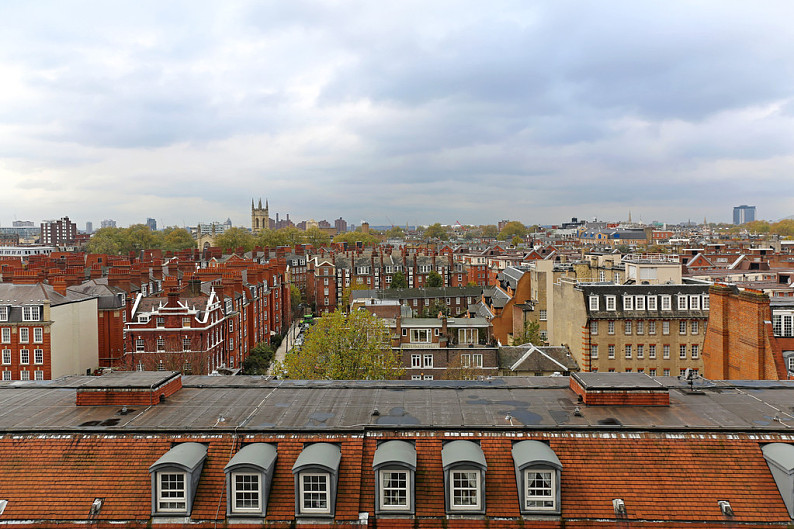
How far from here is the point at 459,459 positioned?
1340cm

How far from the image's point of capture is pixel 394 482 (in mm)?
13672

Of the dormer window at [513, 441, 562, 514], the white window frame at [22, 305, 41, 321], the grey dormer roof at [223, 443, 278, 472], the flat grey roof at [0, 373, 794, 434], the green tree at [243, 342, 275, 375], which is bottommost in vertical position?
the green tree at [243, 342, 275, 375]

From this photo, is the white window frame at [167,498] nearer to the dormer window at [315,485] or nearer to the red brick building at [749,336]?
the dormer window at [315,485]

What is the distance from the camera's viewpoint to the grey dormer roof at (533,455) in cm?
1327

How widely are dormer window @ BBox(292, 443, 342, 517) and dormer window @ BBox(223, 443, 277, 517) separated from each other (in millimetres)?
809

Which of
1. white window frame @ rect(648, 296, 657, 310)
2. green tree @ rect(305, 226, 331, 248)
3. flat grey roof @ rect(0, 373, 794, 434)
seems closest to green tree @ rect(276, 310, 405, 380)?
flat grey roof @ rect(0, 373, 794, 434)

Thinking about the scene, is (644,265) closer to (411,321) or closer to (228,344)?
(411,321)

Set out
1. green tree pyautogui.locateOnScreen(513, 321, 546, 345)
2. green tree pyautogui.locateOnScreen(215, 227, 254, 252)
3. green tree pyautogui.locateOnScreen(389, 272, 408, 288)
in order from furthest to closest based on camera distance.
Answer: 1. green tree pyautogui.locateOnScreen(215, 227, 254, 252)
2. green tree pyautogui.locateOnScreen(389, 272, 408, 288)
3. green tree pyautogui.locateOnScreen(513, 321, 546, 345)

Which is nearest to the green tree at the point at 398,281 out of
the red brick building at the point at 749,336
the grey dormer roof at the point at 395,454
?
the red brick building at the point at 749,336

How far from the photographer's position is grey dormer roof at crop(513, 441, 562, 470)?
1327 centimetres

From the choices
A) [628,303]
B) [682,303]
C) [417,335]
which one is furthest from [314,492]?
[417,335]

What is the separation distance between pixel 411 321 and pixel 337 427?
3624cm

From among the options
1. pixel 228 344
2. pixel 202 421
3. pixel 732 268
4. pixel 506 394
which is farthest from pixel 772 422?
pixel 732 268

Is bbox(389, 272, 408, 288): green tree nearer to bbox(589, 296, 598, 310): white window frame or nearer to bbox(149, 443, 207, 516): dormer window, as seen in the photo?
bbox(589, 296, 598, 310): white window frame
